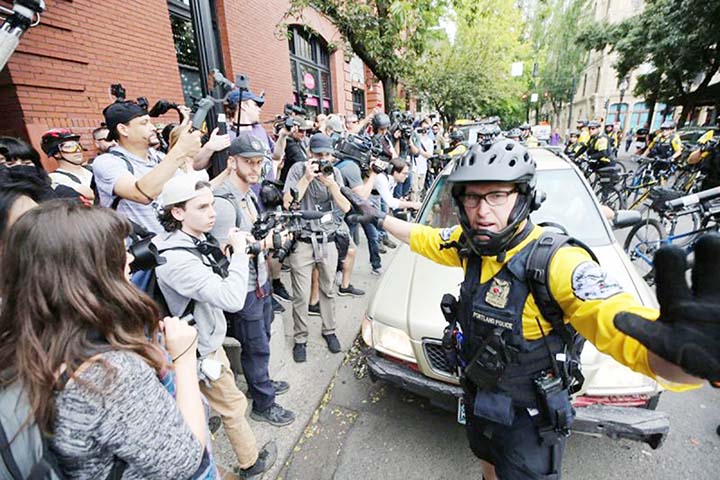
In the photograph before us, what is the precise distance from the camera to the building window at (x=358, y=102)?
14375mm

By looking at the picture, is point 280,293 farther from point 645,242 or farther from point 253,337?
point 645,242

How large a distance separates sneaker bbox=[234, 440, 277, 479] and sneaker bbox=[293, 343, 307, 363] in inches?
38.9

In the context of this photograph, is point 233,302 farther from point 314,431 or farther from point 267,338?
point 314,431

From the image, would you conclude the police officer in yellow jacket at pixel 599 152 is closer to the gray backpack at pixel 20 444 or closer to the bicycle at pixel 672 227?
the bicycle at pixel 672 227

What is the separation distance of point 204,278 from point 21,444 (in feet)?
3.27

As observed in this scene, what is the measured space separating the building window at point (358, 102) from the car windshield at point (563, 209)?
1168 centimetres

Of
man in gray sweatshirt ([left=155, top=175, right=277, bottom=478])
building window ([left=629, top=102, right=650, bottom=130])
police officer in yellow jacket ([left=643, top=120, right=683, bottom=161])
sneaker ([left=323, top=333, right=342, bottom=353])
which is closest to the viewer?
man in gray sweatshirt ([left=155, top=175, right=277, bottom=478])

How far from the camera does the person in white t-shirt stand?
3.21 m

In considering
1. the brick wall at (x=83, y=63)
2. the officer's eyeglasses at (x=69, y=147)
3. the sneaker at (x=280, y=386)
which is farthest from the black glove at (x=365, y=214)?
the brick wall at (x=83, y=63)

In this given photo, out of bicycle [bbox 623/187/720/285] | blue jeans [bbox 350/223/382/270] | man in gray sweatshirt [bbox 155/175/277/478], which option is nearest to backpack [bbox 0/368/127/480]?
man in gray sweatshirt [bbox 155/175/277/478]

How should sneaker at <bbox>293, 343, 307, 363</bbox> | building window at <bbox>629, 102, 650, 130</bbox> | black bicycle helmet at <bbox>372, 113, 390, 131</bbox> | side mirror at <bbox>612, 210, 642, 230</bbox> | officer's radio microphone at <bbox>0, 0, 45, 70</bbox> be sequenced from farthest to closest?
building window at <bbox>629, 102, 650, 130</bbox> < black bicycle helmet at <bbox>372, 113, 390, 131</bbox> < sneaker at <bbox>293, 343, 307, 363</bbox> < side mirror at <bbox>612, 210, 642, 230</bbox> < officer's radio microphone at <bbox>0, 0, 45, 70</bbox>

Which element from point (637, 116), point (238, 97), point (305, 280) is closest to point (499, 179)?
point (305, 280)

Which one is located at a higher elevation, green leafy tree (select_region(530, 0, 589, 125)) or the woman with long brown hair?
green leafy tree (select_region(530, 0, 589, 125))

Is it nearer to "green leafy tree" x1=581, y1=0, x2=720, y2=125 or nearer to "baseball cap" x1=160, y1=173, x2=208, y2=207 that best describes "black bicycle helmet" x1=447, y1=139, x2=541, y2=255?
"baseball cap" x1=160, y1=173, x2=208, y2=207
